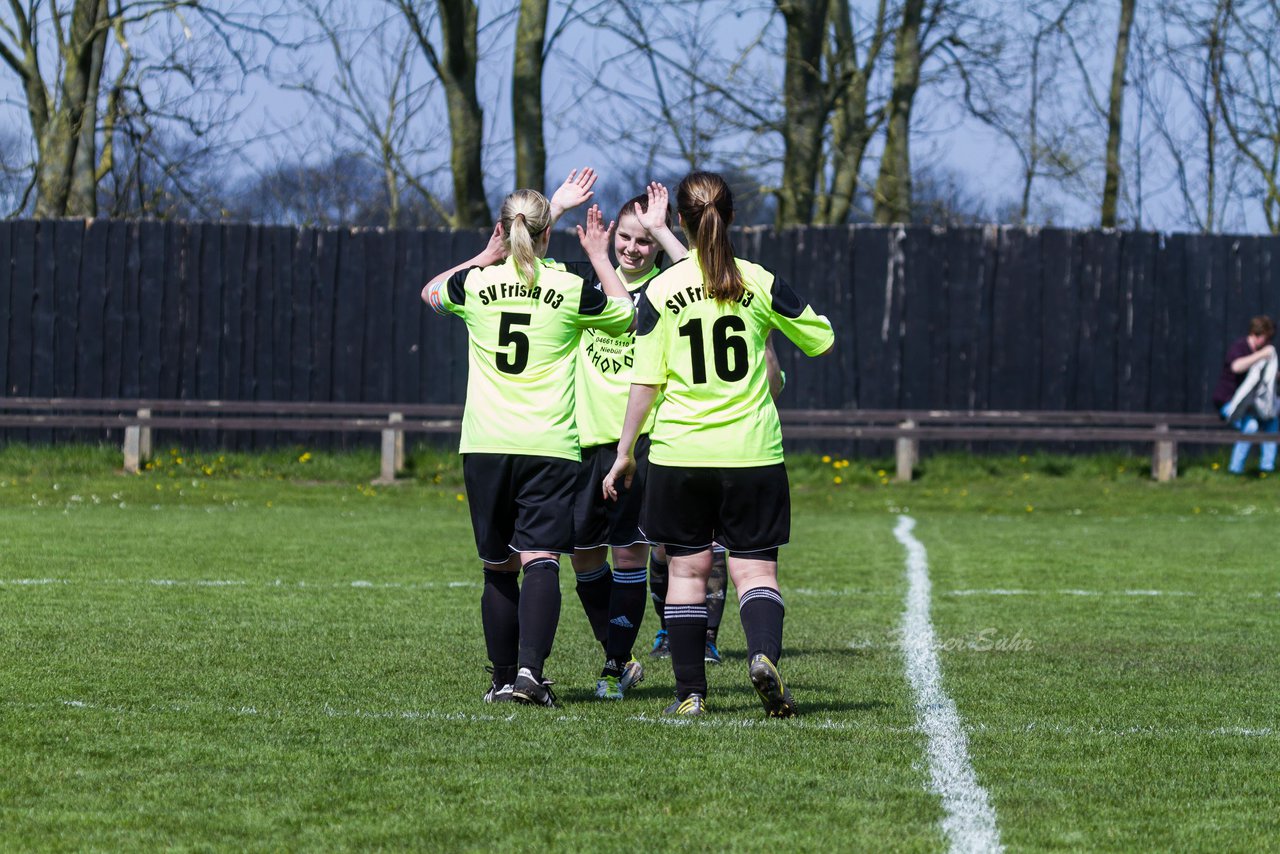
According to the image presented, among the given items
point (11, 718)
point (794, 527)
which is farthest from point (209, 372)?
point (11, 718)

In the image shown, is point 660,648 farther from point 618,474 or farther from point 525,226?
point 525,226

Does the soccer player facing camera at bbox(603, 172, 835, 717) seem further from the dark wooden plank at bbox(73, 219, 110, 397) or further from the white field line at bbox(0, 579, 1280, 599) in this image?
the dark wooden plank at bbox(73, 219, 110, 397)

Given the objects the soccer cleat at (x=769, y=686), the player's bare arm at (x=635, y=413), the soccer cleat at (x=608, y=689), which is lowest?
the soccer cleat at (x=608, y=689)

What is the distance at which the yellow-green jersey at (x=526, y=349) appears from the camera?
611cm

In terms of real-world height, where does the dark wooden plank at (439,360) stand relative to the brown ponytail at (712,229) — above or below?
below

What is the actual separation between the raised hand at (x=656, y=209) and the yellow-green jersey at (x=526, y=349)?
0.34m

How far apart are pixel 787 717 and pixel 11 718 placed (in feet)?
8.55

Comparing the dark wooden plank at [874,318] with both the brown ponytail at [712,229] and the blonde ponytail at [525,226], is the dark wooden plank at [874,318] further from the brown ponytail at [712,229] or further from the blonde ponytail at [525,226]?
the brown ponytail at [712,229]

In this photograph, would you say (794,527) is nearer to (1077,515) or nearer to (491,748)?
(1077,515)

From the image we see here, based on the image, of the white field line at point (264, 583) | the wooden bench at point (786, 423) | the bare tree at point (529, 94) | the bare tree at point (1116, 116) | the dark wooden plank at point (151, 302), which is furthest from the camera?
the bare tree at point (1116, 116)

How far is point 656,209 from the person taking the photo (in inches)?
249

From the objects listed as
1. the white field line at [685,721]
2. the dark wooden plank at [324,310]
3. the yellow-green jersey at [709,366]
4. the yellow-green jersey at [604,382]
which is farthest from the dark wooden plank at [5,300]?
the yellow-green jersey at [709,366]

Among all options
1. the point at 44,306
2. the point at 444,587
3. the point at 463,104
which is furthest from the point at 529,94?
the point at 444,587

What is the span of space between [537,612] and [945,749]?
63.3 inches
